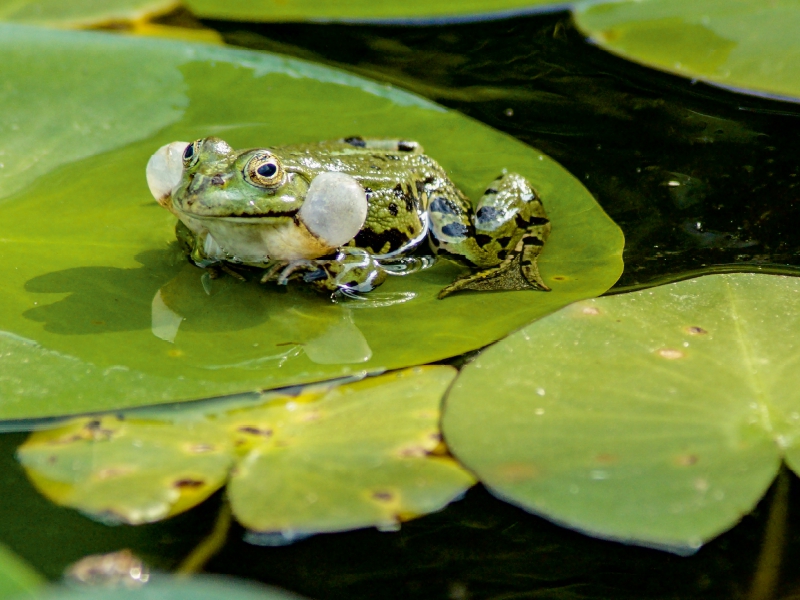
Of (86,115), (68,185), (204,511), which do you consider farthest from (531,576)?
(86,115)

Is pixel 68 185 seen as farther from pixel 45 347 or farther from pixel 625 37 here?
pixel 625 37

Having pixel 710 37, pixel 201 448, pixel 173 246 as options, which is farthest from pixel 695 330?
pixel 710 37

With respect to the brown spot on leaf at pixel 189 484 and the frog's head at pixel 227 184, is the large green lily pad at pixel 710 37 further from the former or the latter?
the brown spot on leaf at pixel 189 484

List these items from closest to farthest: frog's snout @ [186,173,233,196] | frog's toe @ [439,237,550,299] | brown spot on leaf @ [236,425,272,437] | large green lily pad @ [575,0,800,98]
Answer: brown spot on leaf @ [236,425,272,437], frog's snout @ [186,173,233,196], frog's toe @ [439,237,550,299], large green lily pad @ [575,0,800,98]

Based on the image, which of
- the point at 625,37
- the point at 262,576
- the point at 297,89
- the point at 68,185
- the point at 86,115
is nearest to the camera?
the point at 262,576

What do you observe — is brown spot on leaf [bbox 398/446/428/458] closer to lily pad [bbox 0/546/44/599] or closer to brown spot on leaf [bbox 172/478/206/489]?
brown spot on leaf [bbox 172/478/206/489]

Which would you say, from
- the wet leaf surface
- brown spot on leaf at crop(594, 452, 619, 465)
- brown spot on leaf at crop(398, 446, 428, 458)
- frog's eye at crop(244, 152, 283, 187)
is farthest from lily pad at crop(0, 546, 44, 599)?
the wet leaf surface

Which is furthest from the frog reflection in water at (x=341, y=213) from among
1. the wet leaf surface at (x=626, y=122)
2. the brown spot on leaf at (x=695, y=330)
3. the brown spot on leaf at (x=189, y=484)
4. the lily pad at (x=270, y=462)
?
the brown spot on leaf at (x=189, y=484)
